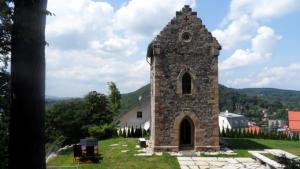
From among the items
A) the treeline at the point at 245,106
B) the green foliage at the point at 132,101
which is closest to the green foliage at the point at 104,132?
the green foliage at the point at 132,101

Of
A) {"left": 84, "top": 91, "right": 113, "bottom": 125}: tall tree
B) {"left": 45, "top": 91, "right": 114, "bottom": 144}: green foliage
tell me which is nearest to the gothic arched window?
{"left": 45, "top": 91, "right": 114, "bottom": 144}: green foliage

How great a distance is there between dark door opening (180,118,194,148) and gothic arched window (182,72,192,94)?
177 cm

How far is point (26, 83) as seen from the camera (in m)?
4.62

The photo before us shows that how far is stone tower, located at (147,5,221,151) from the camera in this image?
22719 mm

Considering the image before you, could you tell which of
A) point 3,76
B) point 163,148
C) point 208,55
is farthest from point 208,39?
point 3,76

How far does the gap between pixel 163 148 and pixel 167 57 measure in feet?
16.8

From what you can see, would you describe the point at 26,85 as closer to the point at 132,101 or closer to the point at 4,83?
the point at 4,83

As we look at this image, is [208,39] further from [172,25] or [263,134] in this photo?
[263,134]

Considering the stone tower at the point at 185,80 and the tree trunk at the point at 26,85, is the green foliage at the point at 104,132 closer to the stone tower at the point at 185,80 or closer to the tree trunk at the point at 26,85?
the stone tower at the point at 185,80

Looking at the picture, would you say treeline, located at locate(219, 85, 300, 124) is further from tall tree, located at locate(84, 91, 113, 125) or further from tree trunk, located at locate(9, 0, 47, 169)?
tree trunk, located at locate(9, 0, 47, 169)

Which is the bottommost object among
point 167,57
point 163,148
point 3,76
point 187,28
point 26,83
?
point 163,148

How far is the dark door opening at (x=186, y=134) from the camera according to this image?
2350 centimetres

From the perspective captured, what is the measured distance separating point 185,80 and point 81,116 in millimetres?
21636

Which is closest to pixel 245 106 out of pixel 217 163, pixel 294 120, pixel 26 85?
pixel 294 120
